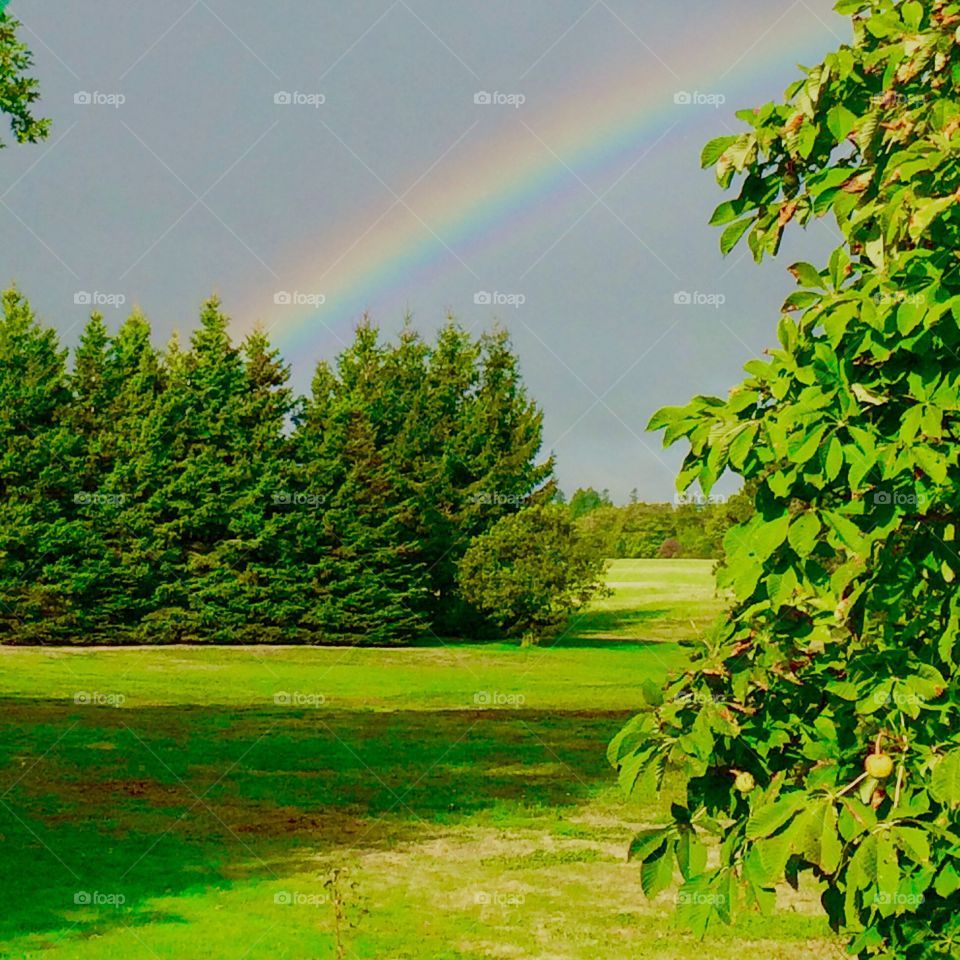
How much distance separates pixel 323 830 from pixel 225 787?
8.96ft

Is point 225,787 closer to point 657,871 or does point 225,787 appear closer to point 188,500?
point 657,871

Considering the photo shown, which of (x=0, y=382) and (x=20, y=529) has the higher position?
(x=0, y=382)

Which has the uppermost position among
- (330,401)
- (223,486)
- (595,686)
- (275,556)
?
(330,401)

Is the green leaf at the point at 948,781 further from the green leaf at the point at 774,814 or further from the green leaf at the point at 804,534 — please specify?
the green leaf at the point at 804,534

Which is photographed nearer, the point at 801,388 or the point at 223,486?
the point at 801,388

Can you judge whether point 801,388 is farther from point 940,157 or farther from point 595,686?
point 595,686

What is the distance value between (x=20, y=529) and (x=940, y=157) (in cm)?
3588

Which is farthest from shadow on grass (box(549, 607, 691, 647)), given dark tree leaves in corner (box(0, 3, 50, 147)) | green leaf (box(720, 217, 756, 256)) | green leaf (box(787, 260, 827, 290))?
green leaf (box(787, 260, 827, 290))

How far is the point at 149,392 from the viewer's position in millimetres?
37062

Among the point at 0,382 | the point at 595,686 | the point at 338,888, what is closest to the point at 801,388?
the point at 338,888

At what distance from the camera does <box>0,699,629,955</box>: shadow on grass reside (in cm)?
959

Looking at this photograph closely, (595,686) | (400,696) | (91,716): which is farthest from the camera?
(595,686)

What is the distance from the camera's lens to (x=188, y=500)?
120ft

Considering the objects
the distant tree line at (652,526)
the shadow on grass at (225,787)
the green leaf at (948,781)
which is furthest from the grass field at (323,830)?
the distant tree line at (652,526)
